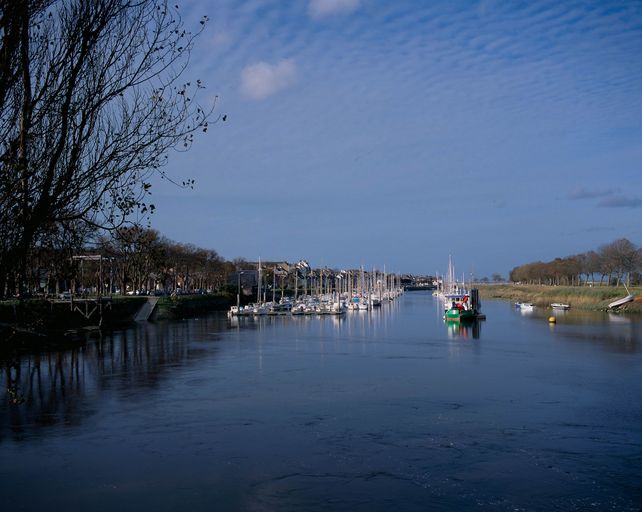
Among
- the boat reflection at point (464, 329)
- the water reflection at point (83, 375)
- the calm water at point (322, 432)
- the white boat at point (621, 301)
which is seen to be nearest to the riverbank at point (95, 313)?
the water reflection at point (83, 375)

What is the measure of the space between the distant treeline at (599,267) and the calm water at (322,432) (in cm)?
6623

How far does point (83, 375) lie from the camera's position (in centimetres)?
2792

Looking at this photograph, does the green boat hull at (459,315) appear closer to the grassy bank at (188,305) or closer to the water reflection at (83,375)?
the water reflection at (83,375)

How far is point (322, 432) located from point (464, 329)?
121 feet

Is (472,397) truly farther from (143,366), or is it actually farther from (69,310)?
(69,310)

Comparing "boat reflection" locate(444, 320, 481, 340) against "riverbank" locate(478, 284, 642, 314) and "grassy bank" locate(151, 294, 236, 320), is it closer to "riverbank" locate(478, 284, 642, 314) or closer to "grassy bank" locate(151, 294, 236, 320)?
"riverbank" locate(478, 284, 642, 314)

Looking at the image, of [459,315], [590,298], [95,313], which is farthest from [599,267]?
[95,313]

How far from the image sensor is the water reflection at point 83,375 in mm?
19062

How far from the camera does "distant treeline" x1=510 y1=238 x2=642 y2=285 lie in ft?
313

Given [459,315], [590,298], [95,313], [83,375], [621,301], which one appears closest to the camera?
[83,375]

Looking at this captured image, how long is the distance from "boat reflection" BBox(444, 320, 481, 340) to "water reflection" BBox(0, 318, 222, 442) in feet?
56.0

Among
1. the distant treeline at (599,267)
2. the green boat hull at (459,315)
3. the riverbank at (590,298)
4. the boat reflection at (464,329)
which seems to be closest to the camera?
the boat reflection at (464,329)

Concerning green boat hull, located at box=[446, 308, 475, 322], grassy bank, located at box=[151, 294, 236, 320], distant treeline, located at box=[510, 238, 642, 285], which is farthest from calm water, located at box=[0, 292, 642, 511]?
distant treeline, located at box=[510, 238, 642, 285]

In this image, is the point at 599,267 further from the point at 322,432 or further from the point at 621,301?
the point at 322,432
